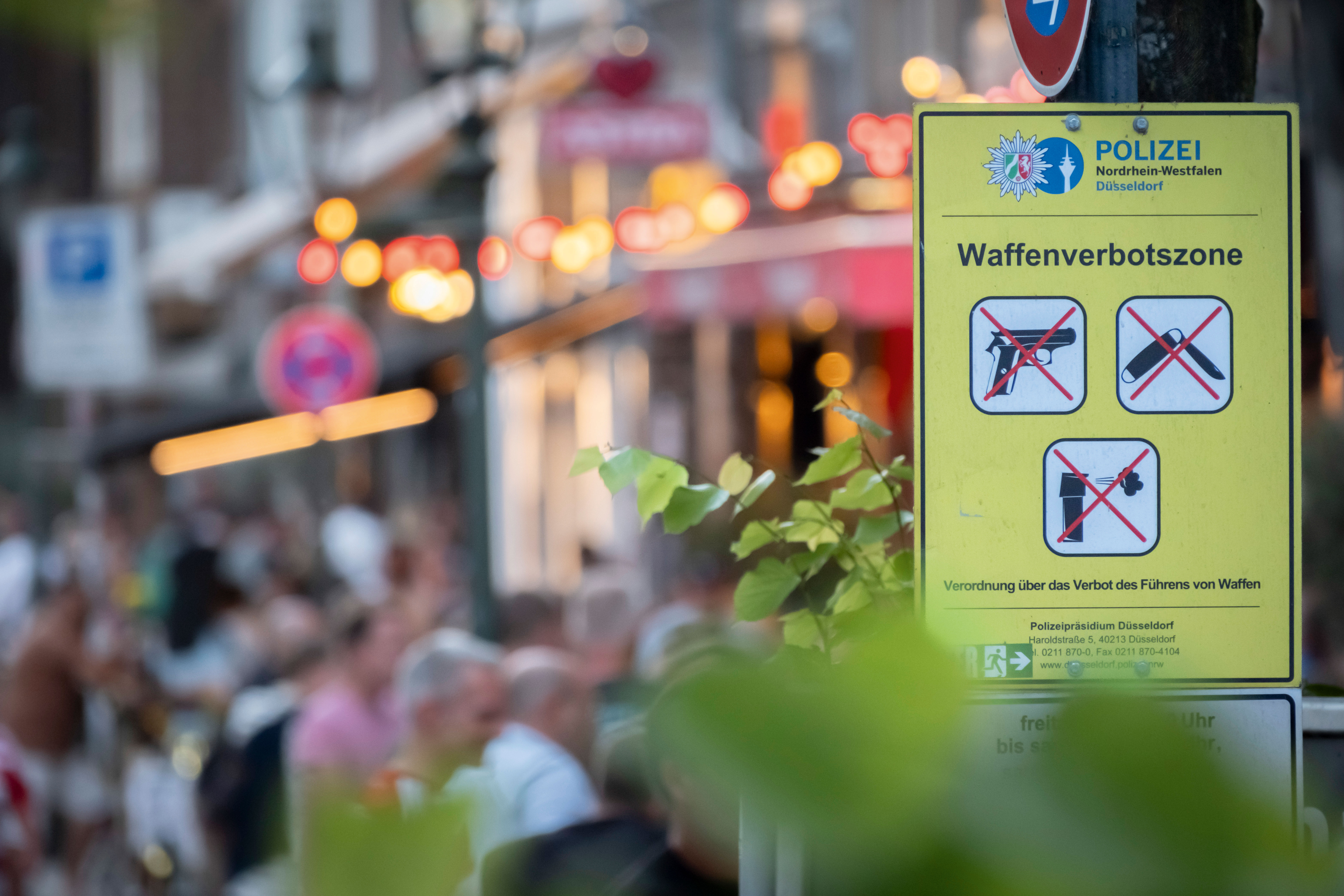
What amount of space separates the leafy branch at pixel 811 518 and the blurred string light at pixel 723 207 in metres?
8.52

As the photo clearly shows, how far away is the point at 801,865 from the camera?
468 mm

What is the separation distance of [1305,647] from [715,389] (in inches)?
351

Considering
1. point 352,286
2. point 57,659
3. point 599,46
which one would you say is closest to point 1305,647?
point 57,659

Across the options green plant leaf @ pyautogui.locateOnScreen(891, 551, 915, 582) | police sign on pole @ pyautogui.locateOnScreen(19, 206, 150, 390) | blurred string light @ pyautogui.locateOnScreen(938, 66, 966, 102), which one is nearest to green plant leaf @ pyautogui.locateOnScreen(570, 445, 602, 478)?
green plant leaf @ pyautogui.locateOnScreen(891, 551, 915, 582)

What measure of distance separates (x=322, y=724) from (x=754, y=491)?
2.91 metres

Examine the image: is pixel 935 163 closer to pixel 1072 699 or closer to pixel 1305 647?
pixel 1072 699

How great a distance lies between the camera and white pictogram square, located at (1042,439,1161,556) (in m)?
1.56

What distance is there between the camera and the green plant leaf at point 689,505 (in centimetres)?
162

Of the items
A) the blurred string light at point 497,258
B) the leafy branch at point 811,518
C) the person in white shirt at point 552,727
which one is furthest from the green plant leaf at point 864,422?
the blurred string light at point 497,258

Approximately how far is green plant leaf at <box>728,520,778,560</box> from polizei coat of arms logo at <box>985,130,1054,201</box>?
44 cm

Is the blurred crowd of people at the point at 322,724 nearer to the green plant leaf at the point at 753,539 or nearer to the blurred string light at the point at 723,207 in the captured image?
the green plant leaf at the point at 753,539

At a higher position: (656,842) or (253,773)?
(656,842)

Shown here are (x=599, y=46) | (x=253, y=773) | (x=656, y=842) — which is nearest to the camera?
(x=656, y=842)

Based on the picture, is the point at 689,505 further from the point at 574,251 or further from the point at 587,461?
the point at 574,251
